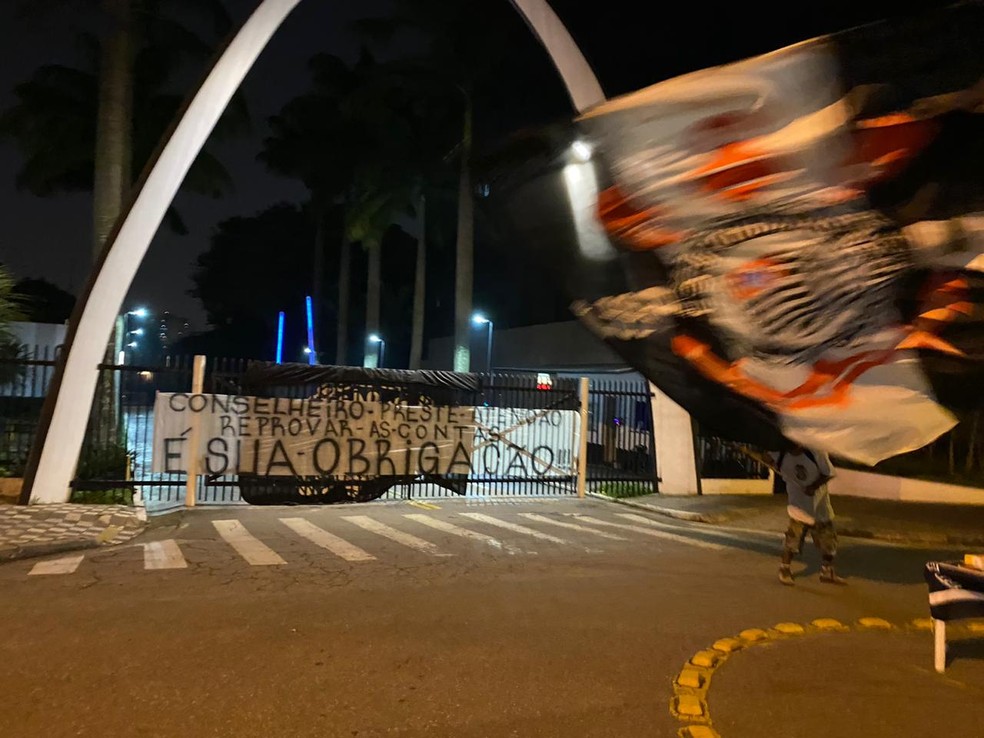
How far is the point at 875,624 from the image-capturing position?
6594 mm

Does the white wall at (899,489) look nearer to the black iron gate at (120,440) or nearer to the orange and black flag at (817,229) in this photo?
the orange and black flag at (817,229)

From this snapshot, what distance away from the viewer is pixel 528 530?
10.7m

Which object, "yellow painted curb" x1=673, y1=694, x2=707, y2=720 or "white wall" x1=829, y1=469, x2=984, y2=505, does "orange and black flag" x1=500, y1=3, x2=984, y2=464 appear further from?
"white wall" x1=829, y1=469, x2=984, y2=505

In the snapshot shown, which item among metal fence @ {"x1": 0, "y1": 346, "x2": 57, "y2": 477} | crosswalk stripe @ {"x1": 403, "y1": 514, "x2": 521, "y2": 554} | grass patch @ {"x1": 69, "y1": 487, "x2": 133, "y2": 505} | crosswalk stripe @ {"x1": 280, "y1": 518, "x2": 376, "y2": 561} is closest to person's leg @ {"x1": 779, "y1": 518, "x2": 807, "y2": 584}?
crosswalk stripe @ {"x1": 403, "y1": 514, "x2": 521, "y2": 554}

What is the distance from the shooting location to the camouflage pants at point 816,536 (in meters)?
7.94

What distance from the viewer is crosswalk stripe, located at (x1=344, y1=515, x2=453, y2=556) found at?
900 centimetres

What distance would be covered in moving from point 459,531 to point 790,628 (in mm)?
4937

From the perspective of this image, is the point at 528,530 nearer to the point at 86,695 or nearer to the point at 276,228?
the point at 86,695

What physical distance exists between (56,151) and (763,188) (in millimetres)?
19205

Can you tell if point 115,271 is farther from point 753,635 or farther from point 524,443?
point 753,635

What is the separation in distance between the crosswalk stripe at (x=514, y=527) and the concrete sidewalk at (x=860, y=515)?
3286mm

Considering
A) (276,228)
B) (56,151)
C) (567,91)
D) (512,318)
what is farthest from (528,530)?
(276,228)

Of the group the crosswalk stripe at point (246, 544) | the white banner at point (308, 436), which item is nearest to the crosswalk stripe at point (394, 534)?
the crosswalk stripe at point (246, 544)

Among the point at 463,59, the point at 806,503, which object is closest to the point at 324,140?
the point at 463,59
